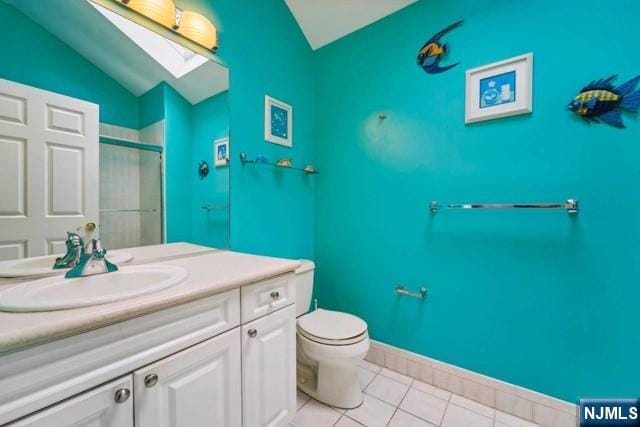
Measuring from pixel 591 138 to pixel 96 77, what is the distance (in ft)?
7.19

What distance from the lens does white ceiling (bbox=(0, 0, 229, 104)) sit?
3.19 feet

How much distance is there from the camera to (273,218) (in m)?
1.84

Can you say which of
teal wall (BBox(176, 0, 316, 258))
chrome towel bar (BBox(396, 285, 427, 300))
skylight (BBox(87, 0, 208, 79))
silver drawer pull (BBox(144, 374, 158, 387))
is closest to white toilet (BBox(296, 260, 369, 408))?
chrome towel bar (BBox(396, 285, 427, 300))

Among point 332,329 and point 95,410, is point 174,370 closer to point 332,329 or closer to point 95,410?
point 95,410

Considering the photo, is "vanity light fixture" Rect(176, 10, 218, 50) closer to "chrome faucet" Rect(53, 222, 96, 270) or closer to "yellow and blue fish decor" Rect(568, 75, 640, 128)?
"chrome faucet" Rect(53, 222, 96, 270)

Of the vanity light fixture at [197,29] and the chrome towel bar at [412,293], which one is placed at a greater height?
the vanity light fixture at [197,29]

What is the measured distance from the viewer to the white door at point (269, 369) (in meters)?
0.97

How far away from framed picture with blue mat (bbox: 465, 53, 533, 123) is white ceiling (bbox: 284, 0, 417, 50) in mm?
696

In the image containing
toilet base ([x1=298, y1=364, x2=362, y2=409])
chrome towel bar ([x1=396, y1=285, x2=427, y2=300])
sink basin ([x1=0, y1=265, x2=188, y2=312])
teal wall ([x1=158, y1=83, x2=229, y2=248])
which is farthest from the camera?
chrome towel bar ([x1=396, y1=285, x2=427, y2=300])

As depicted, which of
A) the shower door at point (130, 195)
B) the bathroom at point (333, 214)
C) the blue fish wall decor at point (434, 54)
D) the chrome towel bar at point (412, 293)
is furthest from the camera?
the chrome towel bar at point (412, 293)

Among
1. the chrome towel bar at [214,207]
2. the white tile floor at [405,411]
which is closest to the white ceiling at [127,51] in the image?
the chrome towel bar at [214,207]

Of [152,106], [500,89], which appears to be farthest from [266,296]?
[500,89]

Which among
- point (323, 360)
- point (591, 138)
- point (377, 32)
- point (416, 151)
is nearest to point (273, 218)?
point (323, 360)

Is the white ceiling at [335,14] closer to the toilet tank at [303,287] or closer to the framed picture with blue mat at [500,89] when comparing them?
the framed picture with blue mat at [500,89]
